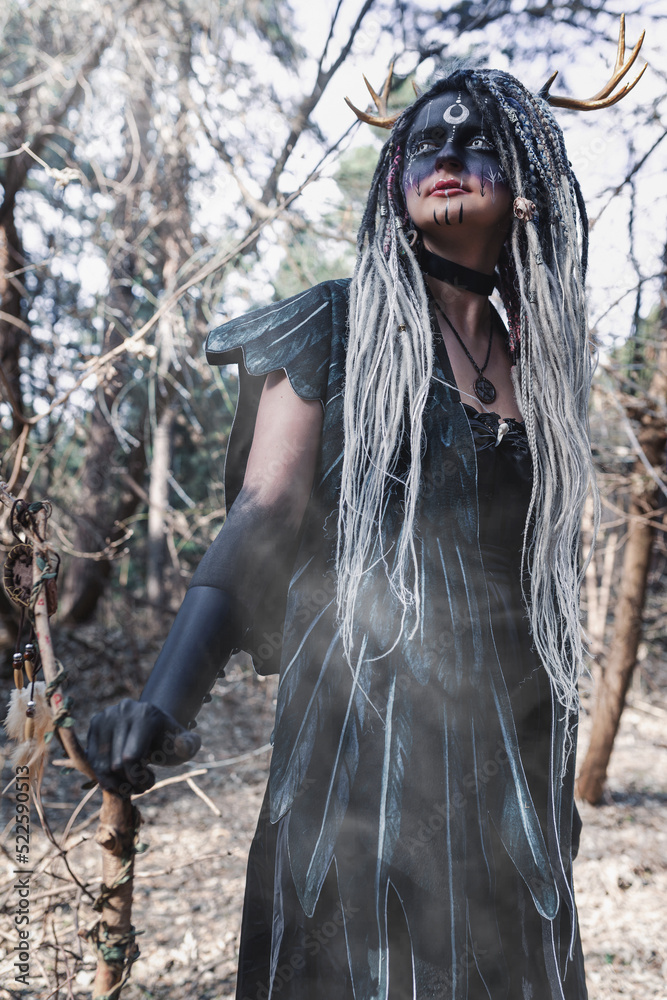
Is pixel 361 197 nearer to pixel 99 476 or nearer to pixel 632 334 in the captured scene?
pixel 632 334

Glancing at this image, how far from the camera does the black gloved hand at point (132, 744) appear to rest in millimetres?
764

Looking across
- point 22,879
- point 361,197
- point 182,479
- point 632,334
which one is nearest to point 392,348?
point 22,879

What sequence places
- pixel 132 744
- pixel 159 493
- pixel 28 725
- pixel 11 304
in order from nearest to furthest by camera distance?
pixel 132 744 < pixel 28 725 < pixel 11 304 < pixel 159 493

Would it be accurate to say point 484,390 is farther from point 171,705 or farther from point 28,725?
point 28,725

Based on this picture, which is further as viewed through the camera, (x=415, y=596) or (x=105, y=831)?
(x=415, y=596)

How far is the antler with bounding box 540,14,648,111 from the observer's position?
1459 millimetres

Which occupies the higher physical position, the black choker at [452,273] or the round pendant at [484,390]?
the black choker at [452,273]

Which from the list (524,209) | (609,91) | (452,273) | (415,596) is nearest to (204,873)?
(415,596)

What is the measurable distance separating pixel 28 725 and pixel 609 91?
5.60ft

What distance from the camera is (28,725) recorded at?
906mm

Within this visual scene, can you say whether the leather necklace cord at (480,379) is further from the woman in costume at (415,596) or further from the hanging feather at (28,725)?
the hanging feather at (28,725)

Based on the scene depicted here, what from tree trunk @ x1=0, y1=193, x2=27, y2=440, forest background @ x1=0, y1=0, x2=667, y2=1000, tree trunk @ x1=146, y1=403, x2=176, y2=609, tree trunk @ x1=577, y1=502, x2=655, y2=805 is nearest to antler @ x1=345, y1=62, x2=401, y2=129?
forest background @ x1=0, y1=0, x2=667, y2=1000

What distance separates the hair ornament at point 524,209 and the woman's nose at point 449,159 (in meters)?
0.14

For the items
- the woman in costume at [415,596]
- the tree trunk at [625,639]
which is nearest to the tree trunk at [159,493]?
the tree trunk at [625,639]
